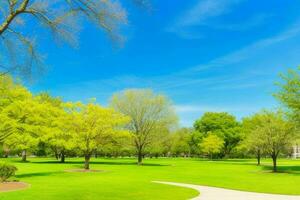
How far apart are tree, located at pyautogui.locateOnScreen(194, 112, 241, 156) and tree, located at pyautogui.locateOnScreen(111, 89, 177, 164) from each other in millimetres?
35672

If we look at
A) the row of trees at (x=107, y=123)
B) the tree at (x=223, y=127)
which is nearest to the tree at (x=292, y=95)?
the row of trees at (x=107, y=123)

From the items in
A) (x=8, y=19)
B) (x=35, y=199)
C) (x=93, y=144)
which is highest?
(x=8, y=19)

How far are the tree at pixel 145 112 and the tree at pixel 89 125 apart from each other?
1585 cm

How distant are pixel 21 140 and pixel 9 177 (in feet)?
18.6

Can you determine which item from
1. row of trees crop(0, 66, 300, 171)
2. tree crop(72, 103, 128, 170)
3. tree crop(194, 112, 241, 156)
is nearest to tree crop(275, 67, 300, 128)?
row of trees crop(0, 66, 300, 171)

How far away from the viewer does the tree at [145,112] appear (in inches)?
2307

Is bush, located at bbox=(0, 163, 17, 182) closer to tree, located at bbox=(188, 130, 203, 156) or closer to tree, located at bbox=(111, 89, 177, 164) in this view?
tree, located at bbox=(111, 89, 177, 164)

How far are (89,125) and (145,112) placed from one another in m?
18.3

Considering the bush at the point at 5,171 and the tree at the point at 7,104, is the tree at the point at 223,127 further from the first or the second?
the bush at the point at 5,171

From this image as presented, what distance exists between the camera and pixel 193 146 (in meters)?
100

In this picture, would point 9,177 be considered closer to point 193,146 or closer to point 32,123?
point 32,123

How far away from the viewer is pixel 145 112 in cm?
5931

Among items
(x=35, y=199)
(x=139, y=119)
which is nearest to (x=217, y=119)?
(x=139, y=119)

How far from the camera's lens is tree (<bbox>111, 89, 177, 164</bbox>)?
5859cm
